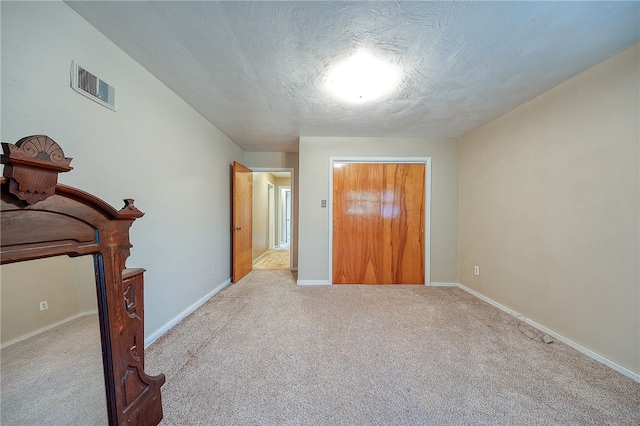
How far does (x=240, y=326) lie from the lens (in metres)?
2.15

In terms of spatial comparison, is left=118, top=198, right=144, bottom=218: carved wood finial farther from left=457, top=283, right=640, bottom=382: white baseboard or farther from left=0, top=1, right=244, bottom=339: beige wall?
left=457, top=283, right=640, bottom=382: white baseboard

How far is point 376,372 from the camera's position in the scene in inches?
60.9

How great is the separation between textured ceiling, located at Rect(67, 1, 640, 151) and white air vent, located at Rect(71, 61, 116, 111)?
32 cm

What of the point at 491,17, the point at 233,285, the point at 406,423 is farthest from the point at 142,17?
the point at 233,285

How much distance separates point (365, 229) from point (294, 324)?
1.80m

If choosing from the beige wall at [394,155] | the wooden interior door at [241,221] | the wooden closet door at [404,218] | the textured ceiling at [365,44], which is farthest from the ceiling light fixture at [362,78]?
the wooden interior door at [241,221]

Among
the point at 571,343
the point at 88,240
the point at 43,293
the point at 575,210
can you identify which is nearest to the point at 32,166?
the point at 88,240

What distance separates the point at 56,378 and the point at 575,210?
344 centimetres

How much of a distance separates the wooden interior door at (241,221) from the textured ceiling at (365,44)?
136 cm

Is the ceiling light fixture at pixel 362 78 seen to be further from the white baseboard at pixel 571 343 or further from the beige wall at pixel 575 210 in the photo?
the white baseboard at pixel 571 343

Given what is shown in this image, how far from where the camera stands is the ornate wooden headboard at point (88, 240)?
0.66 meters

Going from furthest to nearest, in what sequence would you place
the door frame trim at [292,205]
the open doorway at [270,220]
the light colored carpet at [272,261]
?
the open doorway at [270,220], the light colored carpet at [272,261], the door frame trim at [292,205]

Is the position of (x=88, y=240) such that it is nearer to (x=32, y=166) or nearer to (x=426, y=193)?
(x=32, y=166)

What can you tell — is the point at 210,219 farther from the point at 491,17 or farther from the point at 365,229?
the point at 491,17
